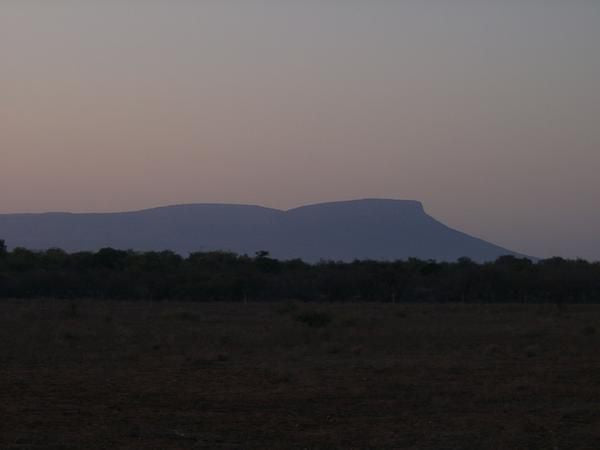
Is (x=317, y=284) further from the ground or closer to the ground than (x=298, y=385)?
further from the ground

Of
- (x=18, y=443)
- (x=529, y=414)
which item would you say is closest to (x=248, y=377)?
(x=529, y=414)

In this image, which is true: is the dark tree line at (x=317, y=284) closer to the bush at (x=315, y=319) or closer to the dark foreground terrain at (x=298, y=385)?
the bush at (x=315, y=319)

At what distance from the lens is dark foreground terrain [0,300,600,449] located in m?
16.7

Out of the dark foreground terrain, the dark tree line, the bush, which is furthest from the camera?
the dark tree line

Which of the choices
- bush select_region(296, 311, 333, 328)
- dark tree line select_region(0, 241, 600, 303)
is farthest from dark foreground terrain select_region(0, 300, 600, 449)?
dark tree line select_region(0, 241, 600, 303)

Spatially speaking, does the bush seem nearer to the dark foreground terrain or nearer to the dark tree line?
the dark foreground terrain

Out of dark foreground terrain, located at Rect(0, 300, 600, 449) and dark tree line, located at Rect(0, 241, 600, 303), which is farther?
dark tree line, located at Rect(0, 241, 600, 303)

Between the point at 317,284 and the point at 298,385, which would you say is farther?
the point at 317,284

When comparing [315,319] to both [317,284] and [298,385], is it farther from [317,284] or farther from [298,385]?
[317,284]

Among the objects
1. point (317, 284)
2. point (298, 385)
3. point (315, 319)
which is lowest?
point (298, 385)

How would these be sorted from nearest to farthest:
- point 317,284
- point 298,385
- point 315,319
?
1. point 298,385
2. point 315,319
3. point 317,284

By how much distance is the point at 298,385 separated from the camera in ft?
75.4

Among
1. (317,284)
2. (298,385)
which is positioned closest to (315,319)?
(298,385)

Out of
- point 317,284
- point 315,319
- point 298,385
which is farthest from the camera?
point 317,284
